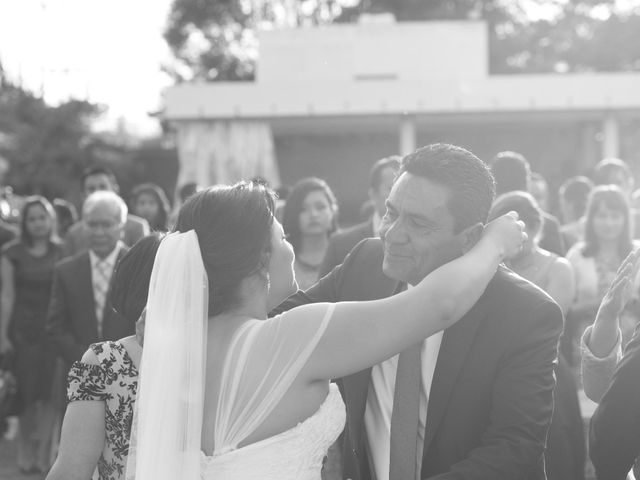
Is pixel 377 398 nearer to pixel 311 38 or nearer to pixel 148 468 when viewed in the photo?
pixel 148 468

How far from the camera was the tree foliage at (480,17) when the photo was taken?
139 feet

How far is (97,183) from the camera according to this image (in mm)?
10000

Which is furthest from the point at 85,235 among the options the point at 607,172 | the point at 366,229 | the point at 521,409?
the point at 521,409

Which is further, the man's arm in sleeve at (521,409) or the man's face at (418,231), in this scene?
the man's face at (418,231)

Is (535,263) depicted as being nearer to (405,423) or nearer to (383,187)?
(383,187)

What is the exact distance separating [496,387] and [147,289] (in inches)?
45.7

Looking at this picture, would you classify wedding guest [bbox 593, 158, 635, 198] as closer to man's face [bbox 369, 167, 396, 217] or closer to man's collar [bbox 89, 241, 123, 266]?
man's face [bbox 369, 167, 396, 217]

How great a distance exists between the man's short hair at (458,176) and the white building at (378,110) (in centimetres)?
1809

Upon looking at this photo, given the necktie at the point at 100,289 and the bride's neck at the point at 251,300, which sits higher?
the bride's neck at the point at 251,300

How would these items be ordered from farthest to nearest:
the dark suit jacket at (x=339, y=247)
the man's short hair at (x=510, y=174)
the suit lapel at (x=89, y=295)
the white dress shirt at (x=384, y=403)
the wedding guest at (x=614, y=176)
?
1. the wedding guest at (x=614, y=176)
2. the suit lapel at (x=89, y=295)
3. the man's short hair at (x=510, y=174)
4. the dark suit jacket at (x=339, y=247)
5. the white dress shirt at (x=384, y=403)

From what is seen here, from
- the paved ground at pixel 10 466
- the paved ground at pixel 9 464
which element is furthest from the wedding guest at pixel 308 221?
the paved ground at pixel 9 464

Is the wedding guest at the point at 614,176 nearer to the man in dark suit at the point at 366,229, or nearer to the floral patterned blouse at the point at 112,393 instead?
the man in dark suit at the point at 366,229

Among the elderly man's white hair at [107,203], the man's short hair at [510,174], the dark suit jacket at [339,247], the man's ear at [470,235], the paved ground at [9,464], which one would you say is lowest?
the paved ground at [9,464]

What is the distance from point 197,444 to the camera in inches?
112
